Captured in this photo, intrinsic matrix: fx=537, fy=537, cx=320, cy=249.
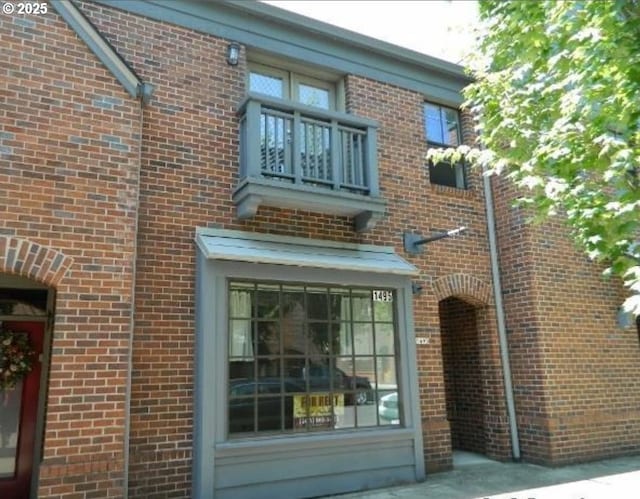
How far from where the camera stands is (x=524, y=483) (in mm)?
6699

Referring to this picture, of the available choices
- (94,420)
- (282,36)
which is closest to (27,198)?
(94,420)

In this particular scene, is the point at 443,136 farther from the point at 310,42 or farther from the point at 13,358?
the point at 13,358

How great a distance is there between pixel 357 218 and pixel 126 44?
3.64m

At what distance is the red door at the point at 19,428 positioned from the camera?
6.13 metres

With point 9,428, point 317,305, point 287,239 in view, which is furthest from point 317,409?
point 9,428

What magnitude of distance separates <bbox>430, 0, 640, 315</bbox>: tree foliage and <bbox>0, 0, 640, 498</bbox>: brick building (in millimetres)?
2118

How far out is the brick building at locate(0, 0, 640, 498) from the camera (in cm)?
546

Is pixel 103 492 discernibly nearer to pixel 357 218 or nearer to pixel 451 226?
pixel 357 218

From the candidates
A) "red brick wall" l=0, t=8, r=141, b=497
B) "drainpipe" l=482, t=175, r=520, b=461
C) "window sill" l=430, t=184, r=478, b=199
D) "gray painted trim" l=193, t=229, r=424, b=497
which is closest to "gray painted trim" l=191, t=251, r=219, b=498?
"gray painted trim" l=193, t=229, r=424, b=497

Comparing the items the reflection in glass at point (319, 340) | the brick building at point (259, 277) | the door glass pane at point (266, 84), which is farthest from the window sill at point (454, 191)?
the reflection in glass at point (319, 340)

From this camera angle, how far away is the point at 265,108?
671 centimetres

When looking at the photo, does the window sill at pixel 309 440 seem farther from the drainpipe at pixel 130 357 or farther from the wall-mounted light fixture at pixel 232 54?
the wall-mounted light fixture at pixel 232 54

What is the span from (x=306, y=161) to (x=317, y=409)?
3.08 m

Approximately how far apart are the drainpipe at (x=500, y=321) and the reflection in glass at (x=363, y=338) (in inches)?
99.6
